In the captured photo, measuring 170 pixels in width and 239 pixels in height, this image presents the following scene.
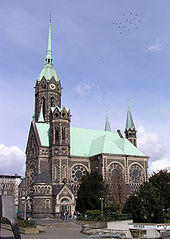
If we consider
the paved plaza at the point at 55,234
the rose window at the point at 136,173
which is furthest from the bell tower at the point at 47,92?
the paved plaza at the point at 55,234

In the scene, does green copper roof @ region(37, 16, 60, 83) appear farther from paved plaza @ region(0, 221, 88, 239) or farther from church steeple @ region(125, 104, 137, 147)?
paved plaza @ region(0, 221, 88, 239)

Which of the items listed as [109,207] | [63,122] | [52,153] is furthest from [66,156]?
[109,207]

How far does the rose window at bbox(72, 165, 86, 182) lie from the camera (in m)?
60.8

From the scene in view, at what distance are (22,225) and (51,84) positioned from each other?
160ft

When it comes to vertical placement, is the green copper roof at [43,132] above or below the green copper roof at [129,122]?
below

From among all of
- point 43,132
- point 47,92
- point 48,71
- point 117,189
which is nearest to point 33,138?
point 43,132

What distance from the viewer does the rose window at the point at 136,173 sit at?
61250 millimetres

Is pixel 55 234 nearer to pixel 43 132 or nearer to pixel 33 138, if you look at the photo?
pixel 33 138

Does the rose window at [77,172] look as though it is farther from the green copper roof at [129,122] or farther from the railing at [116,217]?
the railing at [116,217]

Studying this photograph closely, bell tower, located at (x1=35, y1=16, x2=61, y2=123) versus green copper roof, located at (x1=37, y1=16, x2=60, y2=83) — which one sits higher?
green copper roof, located at (x1=37, y1=16, x2=60, y2=83)

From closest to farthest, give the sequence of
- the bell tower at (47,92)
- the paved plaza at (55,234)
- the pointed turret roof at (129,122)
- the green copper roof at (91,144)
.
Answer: the paved plaza at (55,234) → the green copper roof at (91,144) → the bell tower at (47,92) → the pointed turret roof at (129,122)

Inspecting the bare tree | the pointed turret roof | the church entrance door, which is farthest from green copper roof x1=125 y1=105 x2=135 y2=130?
the church entrance door

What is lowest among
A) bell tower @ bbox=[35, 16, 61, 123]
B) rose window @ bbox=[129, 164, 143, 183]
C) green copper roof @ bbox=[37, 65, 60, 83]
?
rose window @ bbox=[129, 164, 143, 183]

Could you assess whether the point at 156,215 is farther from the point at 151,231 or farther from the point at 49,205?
the point at 49,205
